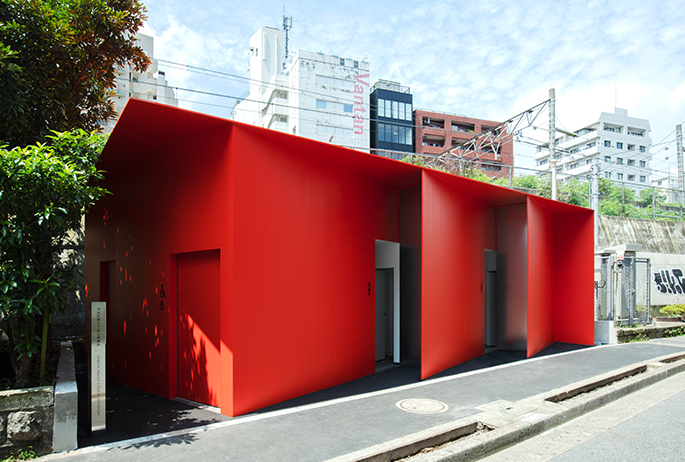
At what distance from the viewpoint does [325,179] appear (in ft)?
23.5

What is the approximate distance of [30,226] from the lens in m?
4.72

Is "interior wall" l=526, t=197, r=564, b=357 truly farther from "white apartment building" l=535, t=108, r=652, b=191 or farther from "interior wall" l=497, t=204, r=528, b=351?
"white apartment building" l=535, t=108, r=652, b=191

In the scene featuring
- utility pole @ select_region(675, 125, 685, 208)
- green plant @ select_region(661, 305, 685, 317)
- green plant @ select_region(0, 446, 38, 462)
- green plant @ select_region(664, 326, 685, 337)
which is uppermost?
utility pole @ select_region(675, 125, 685, 208)

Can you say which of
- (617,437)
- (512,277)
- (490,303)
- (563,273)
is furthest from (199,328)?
(563,273)

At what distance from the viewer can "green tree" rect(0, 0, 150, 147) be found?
5840 mm

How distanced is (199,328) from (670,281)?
19.3m

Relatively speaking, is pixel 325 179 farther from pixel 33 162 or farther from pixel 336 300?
pixel 33 162

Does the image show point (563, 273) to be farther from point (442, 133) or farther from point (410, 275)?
Result: point (442, 133)

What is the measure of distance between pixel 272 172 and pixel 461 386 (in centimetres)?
457

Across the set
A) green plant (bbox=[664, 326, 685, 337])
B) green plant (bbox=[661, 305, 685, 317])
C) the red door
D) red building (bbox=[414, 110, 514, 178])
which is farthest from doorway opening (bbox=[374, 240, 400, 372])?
red building (bbox=[414, 110, 514, 178])

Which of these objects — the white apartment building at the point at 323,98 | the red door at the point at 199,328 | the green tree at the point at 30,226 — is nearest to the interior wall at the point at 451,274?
the red door at the point at 199,328

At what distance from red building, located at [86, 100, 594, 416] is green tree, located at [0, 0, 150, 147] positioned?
0.99 meters

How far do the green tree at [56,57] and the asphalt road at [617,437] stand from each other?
7.01m

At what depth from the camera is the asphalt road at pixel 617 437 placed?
15.1ft
